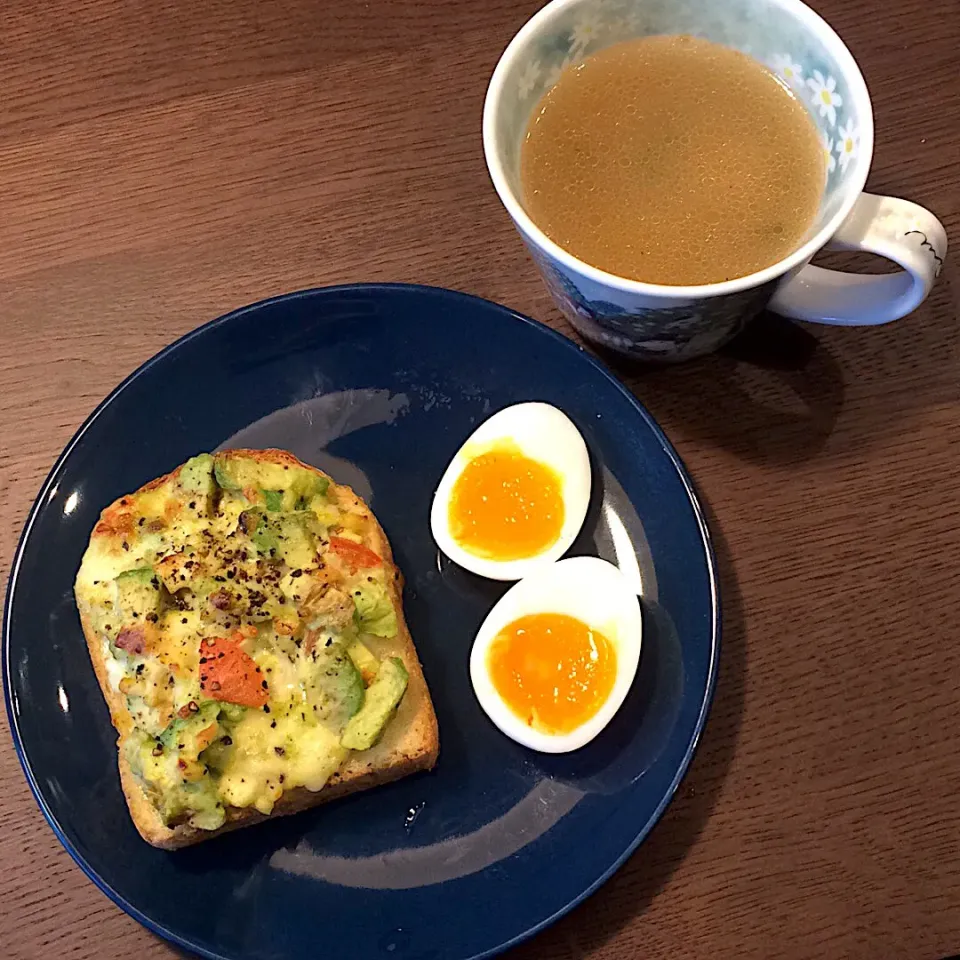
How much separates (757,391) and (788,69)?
57cm

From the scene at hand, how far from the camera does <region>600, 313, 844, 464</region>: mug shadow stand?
1.75 metres

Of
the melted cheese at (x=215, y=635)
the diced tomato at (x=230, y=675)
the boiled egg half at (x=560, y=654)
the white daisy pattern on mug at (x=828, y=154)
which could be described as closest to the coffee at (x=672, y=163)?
the white daisy pattern on mug at (x=828, y=154)

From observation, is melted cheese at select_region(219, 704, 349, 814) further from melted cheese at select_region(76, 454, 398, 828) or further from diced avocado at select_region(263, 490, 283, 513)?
diced avocado at select_region(263, 490, 283, 513)

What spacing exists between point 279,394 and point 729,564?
0.85 m

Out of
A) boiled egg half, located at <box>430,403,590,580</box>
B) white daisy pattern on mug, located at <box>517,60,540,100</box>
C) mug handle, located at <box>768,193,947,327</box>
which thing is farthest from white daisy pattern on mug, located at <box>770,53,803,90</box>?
boiled egg half, located at <box>430,403,590,580</box>

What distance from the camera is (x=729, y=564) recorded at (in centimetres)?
170

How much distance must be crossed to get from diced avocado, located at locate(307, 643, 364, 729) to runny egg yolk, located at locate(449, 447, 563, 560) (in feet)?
1.01

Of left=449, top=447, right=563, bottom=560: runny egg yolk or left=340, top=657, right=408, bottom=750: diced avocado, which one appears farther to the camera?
left=449, top=447, right=563, bottom=560: runny egg yolk

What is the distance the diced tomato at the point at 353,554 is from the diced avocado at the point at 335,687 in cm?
14

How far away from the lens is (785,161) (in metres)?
1.42

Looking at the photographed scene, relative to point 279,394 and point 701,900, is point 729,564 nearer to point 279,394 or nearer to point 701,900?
point 701,900

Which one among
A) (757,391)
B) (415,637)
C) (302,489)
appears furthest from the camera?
(757,391)

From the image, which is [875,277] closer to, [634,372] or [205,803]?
[634,372]

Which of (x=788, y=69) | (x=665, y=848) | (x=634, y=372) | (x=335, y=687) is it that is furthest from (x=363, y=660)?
(x=788, y=69)
